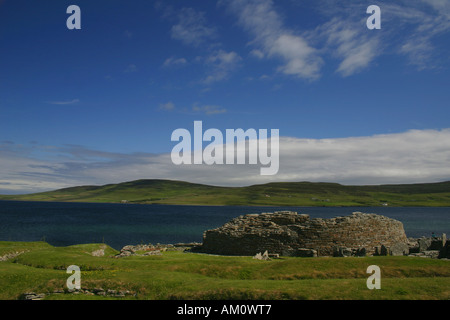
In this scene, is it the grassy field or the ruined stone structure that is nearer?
the grassy field

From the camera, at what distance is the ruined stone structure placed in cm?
3731

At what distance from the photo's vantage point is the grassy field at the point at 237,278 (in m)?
18.2

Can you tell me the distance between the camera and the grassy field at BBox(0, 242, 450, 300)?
18.2 meters

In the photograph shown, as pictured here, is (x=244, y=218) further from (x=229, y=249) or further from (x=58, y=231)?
(x=58, y=231)

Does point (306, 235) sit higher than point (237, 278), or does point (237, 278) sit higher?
point (306, 235)

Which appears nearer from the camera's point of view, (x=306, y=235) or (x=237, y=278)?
(x=237, y=278)

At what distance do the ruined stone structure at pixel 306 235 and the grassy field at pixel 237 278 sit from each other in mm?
9478

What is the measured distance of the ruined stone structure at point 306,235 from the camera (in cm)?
3731

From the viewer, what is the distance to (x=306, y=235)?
38.3 m

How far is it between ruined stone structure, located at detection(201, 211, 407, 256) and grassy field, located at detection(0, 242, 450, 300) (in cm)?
948

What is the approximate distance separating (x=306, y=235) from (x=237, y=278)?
16.0 metres

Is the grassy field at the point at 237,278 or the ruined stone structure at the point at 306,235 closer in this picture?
the grassy field at the point at 237,278

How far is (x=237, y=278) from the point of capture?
25188 millimetres
